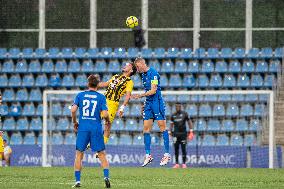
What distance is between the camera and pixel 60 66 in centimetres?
2967

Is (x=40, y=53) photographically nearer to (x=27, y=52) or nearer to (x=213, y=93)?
(x=27, y=52)

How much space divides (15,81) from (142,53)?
442cm

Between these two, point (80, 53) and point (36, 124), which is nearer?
point (36, 124)

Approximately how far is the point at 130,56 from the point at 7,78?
14.2 ft

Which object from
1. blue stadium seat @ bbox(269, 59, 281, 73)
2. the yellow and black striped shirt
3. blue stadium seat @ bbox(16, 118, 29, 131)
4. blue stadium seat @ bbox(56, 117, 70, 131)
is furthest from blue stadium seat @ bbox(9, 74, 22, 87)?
the yellow and black striped shirt

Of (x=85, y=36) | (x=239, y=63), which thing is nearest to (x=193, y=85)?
(x=239, y=63)

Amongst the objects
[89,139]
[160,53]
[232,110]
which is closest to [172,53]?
[160,53]

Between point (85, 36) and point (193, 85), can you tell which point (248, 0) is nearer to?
point (193, 85)

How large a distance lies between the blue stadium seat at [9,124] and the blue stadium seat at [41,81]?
5.02ft

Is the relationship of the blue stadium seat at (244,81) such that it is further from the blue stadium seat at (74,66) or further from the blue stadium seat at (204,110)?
the blue stadium seat at (74,66)

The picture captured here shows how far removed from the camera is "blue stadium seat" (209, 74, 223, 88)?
28.4 m

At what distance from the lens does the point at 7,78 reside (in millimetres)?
29969

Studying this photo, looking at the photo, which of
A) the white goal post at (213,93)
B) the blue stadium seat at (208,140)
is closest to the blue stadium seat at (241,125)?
the blue stadium seat at (208,140)

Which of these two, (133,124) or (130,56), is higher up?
(130,56)
